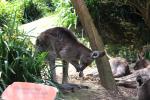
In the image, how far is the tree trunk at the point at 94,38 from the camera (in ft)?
31.6

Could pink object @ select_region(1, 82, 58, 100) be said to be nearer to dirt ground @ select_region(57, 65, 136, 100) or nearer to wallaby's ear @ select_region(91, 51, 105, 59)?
dirt ground @ select_region(57, 65, 136, 100)

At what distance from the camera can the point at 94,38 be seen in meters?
Answer: 9.73

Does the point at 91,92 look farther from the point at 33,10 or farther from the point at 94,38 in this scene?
the point at 33,10

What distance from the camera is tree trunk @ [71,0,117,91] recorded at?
9.62 meters

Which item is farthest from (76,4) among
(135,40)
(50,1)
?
(50,1)

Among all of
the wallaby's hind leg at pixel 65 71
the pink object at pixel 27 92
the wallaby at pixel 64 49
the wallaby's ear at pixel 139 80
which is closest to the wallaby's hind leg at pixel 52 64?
the wallaby at pixel 64 49

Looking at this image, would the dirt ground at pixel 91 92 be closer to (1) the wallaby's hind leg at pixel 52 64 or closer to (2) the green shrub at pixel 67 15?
(1) the wallaby's hind leg at pixel 52 64

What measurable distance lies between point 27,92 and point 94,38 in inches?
238

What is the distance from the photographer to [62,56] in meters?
9.58

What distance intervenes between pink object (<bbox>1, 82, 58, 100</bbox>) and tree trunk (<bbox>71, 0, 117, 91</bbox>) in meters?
5.86

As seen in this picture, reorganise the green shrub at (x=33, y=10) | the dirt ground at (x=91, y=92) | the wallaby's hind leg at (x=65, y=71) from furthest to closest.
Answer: the green shrub at (x=33, y=10), the wallaby's hind leg at (x=65, y=71), the dirt ground at (x=91, y=92)

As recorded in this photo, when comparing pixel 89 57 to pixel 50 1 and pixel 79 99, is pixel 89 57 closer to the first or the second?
pixel 79 99

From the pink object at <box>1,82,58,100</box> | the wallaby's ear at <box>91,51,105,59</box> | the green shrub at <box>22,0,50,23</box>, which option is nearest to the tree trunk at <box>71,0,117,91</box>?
the wallaby's ear at <box>91,51,105,59</box>

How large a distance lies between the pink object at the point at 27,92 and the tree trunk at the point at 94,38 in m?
5.86
